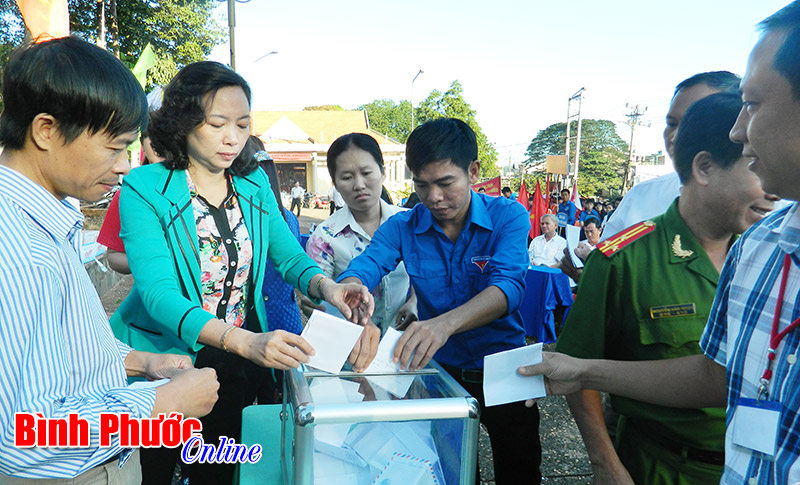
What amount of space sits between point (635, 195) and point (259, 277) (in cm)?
176

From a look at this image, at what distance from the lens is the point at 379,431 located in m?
1.12

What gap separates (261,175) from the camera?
1830mm

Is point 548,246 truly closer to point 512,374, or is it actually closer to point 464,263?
point 464,263

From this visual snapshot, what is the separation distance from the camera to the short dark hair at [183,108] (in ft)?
4.94

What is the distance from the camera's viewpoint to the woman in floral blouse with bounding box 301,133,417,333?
2332mm

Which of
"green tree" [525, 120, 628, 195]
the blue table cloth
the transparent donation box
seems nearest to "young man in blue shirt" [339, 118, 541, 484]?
the transparent donation box

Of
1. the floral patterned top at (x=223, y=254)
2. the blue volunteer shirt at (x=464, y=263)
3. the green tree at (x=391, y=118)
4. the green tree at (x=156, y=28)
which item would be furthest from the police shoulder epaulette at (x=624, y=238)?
the green tree at (x=391, y=118)

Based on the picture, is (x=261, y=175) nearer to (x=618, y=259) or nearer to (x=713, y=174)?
(x=618, y=259)

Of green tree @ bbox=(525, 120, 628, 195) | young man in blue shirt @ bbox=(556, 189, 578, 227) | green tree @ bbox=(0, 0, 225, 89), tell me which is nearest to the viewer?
young man in blue shirt @ bbox=(556, 189, 578, 227)

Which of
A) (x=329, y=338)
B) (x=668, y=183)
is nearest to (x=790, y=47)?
(x=329, y=338)

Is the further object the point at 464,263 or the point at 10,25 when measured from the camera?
the point at 10,25

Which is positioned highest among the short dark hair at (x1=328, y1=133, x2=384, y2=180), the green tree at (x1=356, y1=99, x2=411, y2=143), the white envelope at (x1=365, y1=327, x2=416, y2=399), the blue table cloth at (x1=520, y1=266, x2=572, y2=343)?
the green tree at (x1=356, y1=99, x2=411, y2=143)

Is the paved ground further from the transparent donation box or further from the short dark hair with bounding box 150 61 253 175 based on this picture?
the short dark hair with bounding box 150 61 253 175

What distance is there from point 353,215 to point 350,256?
23 cm
